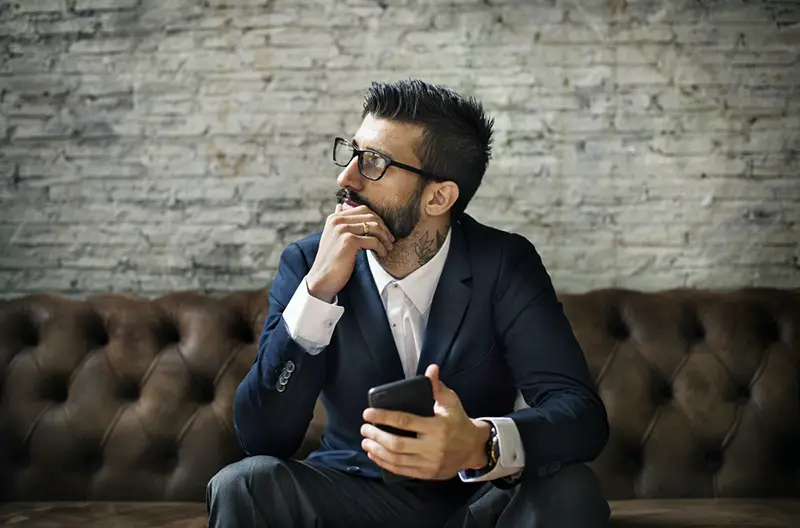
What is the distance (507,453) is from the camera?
155cm

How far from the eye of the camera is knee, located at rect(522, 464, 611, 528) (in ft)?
4.92

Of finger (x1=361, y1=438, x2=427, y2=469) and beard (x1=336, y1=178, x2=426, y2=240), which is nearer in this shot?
finger (x1=361, y1=438, x2=427, y2=469)

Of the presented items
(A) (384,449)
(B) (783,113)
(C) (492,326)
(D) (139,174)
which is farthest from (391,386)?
(B) (783,113)

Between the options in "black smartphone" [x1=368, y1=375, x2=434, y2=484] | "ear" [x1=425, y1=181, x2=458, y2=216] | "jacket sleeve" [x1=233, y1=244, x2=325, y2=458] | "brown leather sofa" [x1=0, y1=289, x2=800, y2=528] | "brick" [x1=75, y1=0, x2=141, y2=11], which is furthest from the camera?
"brick" [x1=75, y1=0, x2=141, y2=11]

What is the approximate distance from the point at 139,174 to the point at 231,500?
4.65 feet

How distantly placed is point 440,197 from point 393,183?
0.12 meters

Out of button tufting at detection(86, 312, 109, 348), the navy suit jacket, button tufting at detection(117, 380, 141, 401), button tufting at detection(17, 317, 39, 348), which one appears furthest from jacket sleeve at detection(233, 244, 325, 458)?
button tufting at detection(17, 317, 39, 348)

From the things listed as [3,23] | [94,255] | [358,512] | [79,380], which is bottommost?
[358,512]

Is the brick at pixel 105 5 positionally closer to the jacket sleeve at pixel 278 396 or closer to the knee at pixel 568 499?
the jacket sleeve at pixel 278 396

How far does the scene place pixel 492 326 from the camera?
182 centimetres

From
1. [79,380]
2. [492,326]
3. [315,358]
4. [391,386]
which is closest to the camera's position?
[391,386]

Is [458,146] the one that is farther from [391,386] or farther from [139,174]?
[139,174]

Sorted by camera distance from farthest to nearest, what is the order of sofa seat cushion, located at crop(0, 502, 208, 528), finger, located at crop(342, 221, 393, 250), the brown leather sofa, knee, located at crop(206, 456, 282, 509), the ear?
the brown leather sofa < sofa seat cushion, located at crop(0, 502, 208, 528) < the ear < finger, located at crop(342, 221, 393, 250) < knee, located at crop(206, 456, 282, 509)

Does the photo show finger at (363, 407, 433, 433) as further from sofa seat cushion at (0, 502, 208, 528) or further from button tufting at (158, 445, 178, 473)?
button tufting at (158, 445, 178, 473)
